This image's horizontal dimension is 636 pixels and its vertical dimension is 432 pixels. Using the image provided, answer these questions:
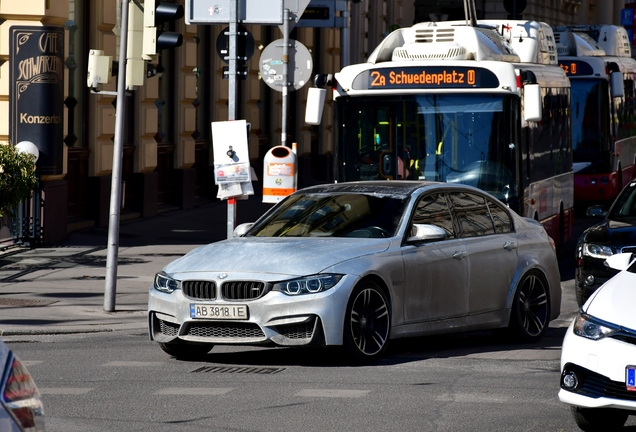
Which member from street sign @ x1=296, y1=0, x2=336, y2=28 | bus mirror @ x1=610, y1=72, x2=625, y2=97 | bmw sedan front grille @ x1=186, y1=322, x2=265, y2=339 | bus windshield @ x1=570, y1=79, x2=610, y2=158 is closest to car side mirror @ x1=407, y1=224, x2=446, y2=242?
bmw sedan front grille @ x1=186, y1=322, x2=265, y2=339

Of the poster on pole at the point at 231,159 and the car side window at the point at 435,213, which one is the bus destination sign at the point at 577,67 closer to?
the poster on pole at the point at 231,159

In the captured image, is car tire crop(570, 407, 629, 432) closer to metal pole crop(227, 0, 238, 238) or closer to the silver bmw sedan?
the silver bmw sedan

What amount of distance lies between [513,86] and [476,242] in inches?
201

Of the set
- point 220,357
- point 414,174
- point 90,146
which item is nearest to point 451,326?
point 220,357

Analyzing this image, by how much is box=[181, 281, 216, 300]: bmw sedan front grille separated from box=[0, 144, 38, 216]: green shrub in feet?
21.7

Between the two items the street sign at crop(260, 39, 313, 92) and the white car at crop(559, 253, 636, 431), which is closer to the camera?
the white car at crop(559, 253, 636, 431)

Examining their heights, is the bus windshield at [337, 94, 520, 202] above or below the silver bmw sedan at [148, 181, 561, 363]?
above

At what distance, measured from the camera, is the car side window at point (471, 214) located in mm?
11188

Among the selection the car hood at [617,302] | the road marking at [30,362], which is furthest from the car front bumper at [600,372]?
the road marking at [30,362]

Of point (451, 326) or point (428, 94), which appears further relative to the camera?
point (428, 94)

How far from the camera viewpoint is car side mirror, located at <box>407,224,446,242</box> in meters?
10.4

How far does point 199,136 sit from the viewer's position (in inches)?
1090

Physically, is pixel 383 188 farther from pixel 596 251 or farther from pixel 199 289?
pixel 596 251

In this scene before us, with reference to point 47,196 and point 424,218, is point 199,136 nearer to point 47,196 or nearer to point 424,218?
point 47,196
